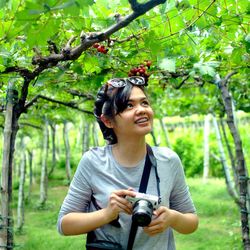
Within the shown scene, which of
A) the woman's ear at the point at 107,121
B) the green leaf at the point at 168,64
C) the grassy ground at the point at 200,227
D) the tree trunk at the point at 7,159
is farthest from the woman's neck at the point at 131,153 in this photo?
the grassy ground at the point at 200,227

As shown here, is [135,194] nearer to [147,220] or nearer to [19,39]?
[147,220]

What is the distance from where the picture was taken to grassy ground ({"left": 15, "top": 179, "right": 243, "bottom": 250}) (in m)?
7.04

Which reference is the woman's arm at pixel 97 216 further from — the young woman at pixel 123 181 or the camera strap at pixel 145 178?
the camera strap at pixel 145 178

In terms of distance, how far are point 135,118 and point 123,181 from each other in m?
0.29

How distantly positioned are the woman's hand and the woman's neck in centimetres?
23

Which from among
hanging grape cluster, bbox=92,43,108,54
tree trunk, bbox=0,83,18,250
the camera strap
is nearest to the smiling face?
the camera strap

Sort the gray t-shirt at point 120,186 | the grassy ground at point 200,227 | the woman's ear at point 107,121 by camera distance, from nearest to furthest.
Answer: the gray t-shirt at point 120,186 → the woman's ear at point 107,121 → the grassy ground at point 200,227

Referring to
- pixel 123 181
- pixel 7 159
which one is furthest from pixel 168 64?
pixel 7 159

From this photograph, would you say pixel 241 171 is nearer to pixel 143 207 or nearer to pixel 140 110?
pixel 140 110

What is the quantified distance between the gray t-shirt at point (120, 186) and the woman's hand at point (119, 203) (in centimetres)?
12

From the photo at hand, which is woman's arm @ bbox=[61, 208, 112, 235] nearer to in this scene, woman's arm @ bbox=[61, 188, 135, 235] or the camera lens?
woman's arm @ bbox=[61, 188, 135, 235]

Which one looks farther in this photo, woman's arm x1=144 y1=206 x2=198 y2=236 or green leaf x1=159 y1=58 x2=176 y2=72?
green leaf x1=159 y1=58 x2=176 y2=72

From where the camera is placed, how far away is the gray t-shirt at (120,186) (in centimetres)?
205

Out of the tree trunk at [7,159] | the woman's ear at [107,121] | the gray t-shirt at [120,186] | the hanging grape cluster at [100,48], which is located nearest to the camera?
the gray t-shirt at [120,186]
